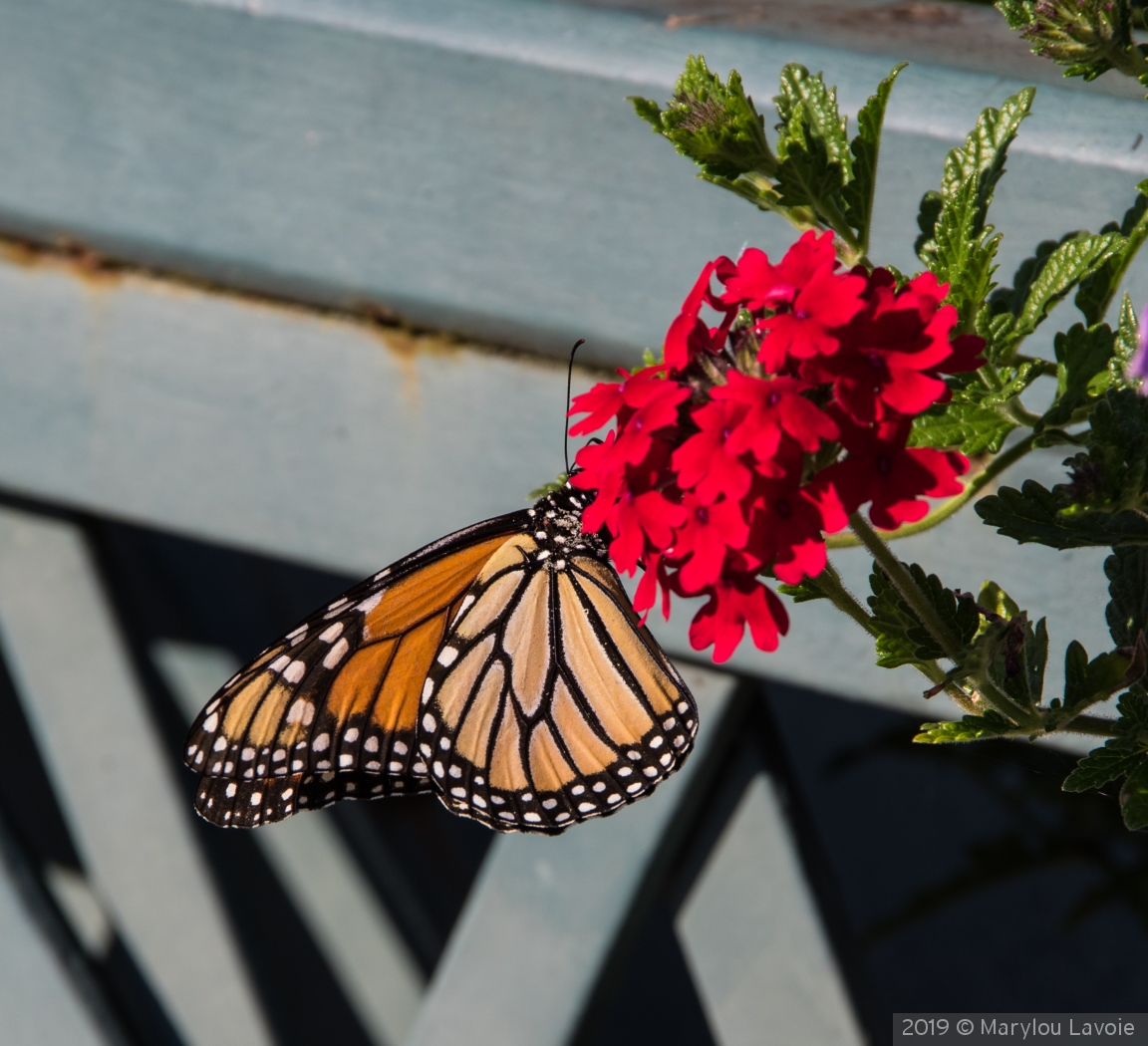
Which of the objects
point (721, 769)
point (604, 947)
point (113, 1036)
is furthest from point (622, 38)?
point (113, 1036)

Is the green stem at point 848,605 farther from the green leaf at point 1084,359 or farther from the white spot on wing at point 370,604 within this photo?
the white spot on wing at point 370,604

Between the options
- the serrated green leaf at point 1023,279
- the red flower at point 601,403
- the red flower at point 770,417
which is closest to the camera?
the red flower at point 770,417

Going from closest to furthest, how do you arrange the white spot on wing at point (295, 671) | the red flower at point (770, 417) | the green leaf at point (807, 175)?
1. the red flower at point (770, 417)
2. the green leaf at point (807, 175)
3. the white spot on wing at point (295, 671)

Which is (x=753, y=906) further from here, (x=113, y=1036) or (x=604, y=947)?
(x=113, y=1036)

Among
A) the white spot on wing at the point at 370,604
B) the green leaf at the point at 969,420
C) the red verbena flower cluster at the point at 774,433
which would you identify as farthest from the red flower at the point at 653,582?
the white spot on wing at the point at 370,604

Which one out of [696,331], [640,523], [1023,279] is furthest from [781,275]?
[1023,279]

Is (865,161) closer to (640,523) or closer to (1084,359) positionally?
(1084,359)
